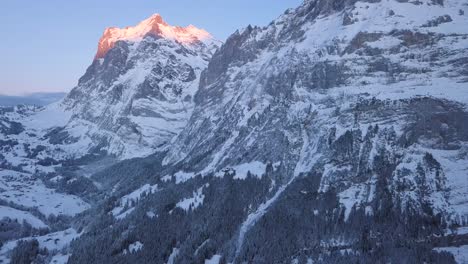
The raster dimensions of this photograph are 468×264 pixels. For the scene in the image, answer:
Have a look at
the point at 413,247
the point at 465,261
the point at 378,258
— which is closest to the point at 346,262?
the point at 378,258

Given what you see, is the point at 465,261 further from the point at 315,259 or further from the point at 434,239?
the point at 315,259

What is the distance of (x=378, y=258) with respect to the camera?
7589 inches

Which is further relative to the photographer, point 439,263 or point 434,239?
point 434,239

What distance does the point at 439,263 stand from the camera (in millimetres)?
183500

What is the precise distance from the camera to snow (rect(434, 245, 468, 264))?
604 feet

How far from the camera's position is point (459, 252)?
18750cm

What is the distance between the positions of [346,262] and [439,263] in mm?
28871

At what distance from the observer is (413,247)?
194 m

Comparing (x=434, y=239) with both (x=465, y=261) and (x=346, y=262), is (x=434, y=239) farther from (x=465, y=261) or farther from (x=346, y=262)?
(x=346, y=262)

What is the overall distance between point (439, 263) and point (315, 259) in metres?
40.2

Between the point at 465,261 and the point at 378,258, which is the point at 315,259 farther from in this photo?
the point at 465,261

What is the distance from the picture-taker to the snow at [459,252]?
18412cm

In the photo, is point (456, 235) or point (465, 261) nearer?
A: point (465, 261)

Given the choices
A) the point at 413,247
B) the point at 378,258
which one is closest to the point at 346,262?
the point at 378,258
